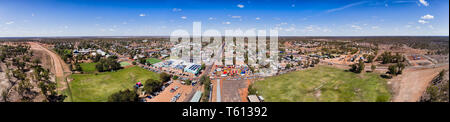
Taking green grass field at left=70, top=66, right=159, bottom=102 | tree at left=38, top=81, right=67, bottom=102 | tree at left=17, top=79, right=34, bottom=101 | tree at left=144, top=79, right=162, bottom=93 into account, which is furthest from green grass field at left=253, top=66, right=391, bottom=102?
tree at left=17, top=79, right=34, bottom=101

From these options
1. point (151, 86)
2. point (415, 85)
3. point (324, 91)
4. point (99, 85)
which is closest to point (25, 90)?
point (99, 85)

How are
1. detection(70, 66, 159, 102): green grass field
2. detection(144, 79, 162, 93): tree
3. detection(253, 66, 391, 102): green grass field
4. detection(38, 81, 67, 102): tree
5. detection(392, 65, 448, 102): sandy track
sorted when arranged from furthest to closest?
1. detection(144, 79, 162, 93): tree
2. detection(70, 66, 159, 102): green grass field
3. detection(38, 81, 67, 102): tree
4. detection(253, 66, 391, 102): green grass field
5. detection(392, 65, 448, 102): sandy track

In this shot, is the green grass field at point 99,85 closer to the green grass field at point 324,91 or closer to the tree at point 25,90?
the tree at point 25,90

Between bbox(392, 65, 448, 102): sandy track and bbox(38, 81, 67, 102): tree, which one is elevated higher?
bbox(392, 65, 448, 102): sandy track

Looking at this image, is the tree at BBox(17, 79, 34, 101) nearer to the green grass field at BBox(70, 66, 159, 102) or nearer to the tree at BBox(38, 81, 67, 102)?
the tree at BBox(38, 81, 67, 102)
